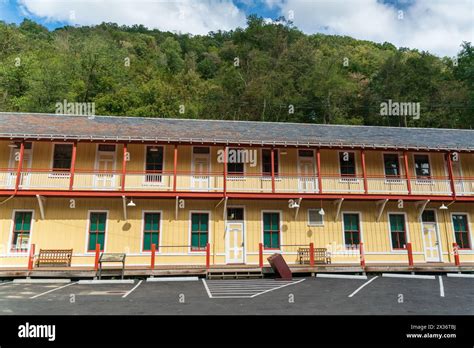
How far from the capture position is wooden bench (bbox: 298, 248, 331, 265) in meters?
17.3

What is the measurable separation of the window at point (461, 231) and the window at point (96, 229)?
18313 mm

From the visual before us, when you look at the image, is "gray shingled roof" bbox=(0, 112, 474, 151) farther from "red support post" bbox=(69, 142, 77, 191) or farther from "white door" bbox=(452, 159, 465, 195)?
"white door" bbox=(452, 159, 465, 195)

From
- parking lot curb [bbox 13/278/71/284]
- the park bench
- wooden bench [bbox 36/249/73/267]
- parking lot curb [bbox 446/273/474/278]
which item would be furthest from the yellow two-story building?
the park bench

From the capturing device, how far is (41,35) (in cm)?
5722

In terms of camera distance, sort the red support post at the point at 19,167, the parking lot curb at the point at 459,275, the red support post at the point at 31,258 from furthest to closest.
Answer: the red support post at the point at 19,167
the parking lot curb at the point at 459,275
the red support post at the point at 31,258

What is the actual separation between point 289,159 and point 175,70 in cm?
4616

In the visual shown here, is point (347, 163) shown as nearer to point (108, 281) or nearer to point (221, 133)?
point (221, 133)

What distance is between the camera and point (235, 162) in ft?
62.8

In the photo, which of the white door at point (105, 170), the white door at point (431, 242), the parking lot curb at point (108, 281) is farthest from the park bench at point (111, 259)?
the white door at point (431, 242)

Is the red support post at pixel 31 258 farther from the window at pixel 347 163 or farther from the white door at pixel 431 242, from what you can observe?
the white door at pixel 431 242

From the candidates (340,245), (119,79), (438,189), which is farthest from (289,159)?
(119,79)

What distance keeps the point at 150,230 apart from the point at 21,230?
595 centimetres

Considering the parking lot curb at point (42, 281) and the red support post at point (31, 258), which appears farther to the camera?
the red support post at point (31, 258)

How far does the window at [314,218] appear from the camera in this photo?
61.0 feet
